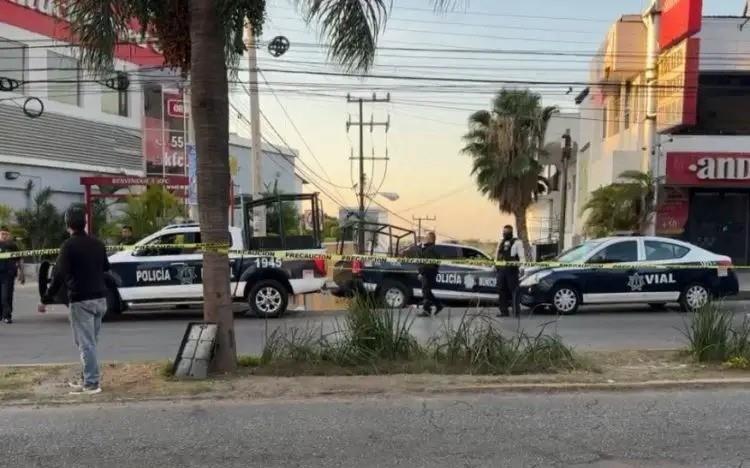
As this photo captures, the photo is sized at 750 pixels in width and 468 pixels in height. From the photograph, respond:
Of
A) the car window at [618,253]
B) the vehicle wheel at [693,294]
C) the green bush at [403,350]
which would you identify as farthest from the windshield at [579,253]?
the green bush at [403,350]

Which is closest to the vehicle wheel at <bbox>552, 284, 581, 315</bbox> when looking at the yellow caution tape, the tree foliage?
the yellow caution tape

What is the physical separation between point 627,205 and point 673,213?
2.39m

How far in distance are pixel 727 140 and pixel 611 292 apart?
423 inches

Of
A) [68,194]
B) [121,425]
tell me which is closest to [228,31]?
[121,425]

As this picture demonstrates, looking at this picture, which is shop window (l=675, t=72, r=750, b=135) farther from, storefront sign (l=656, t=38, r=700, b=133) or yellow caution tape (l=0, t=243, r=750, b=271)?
yellow caution tape (l=0, t=243, r=750, b=271)

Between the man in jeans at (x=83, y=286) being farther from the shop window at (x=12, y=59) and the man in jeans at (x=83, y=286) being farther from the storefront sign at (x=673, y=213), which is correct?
the shop window at (x=12, y=59)

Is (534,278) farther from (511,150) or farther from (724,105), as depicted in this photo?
(511,150)

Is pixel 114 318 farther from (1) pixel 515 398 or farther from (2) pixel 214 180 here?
(1) pixel 515 398

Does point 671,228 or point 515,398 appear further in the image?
point 671,228

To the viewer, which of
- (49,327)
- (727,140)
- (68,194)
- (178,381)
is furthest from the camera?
(68,194)

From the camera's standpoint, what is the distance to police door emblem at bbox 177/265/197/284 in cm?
1382

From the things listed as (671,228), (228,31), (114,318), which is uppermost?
(228,31)

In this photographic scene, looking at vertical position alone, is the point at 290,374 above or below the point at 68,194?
below

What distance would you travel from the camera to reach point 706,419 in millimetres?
6230
